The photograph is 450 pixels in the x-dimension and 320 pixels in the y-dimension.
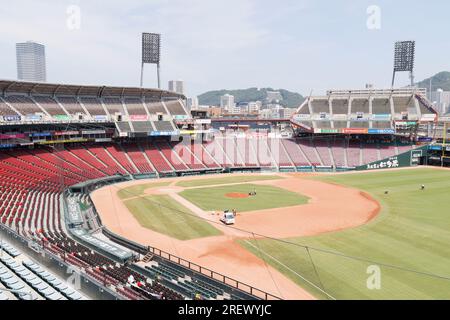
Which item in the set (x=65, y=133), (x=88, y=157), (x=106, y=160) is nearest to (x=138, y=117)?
(x=106, y=160)

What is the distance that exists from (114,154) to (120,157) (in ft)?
5.41

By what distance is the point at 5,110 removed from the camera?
2317 inches

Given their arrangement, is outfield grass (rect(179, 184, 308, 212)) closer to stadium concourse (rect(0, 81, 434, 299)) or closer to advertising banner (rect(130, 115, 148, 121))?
stadium concourse (rect(0, 81, 434, 299))

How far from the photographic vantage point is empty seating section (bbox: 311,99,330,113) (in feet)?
304

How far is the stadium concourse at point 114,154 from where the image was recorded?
79.6ft

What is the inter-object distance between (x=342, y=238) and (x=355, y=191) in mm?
26131

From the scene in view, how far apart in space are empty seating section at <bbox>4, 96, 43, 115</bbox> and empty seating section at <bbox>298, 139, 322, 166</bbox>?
2459 inches

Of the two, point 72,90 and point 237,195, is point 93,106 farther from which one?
point 237,195

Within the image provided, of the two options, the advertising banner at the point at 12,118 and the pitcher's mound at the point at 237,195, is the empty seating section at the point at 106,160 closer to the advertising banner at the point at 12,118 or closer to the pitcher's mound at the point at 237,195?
the advertising banner at the point at 12,118

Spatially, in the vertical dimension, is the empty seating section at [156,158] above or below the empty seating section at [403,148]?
below

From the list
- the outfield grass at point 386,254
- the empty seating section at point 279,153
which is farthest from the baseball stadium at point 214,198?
the empty seating section at point 279,153

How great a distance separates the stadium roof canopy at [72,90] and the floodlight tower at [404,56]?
72905 mm
